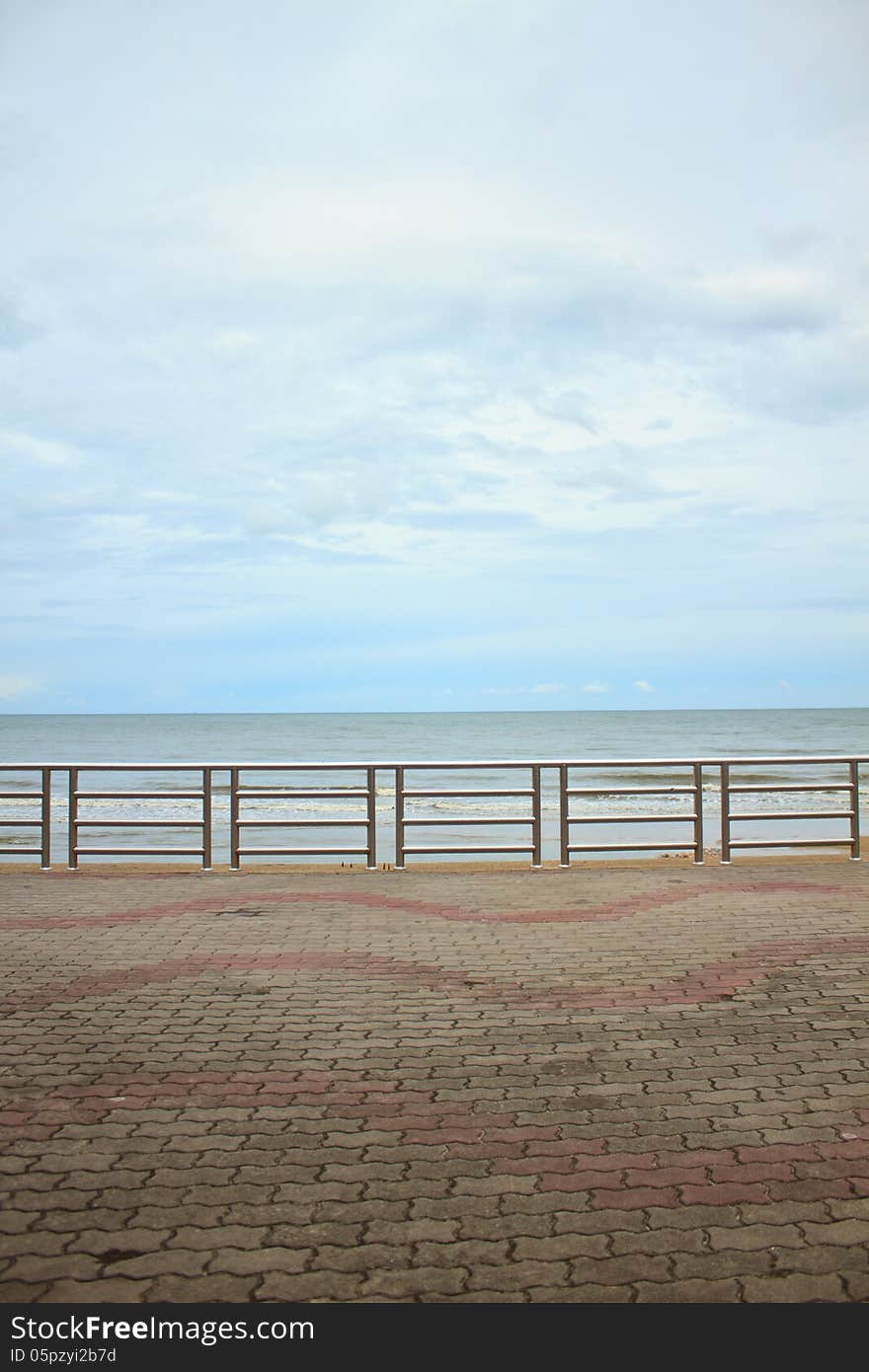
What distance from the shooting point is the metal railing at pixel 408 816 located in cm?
1173

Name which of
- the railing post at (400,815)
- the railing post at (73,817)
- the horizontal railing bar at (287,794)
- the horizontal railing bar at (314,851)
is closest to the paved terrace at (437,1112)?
the horizontal railing bar at (314,851)

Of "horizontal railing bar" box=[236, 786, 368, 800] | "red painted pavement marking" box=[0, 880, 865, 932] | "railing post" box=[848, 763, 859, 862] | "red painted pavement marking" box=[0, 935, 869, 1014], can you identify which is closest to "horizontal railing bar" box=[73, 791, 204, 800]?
"horizontal railing bar" box=[236, 786, 368, 800]

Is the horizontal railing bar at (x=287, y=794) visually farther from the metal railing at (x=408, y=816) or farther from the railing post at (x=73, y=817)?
the railing post at (x=73, y=817)

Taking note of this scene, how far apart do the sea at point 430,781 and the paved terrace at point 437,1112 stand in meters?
1.94

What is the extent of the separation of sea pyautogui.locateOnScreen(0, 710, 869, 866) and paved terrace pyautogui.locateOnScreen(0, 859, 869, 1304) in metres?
1.94

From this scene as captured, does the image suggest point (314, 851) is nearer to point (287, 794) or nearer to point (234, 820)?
point (287, 794)

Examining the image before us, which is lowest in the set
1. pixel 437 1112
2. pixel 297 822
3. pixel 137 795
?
pixel 437 1112

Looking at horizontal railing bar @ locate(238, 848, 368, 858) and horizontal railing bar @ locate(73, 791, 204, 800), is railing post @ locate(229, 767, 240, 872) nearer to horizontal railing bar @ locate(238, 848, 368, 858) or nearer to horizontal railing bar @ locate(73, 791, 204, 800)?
horizontal railing bar @ locate(238, 848, 368, 858)

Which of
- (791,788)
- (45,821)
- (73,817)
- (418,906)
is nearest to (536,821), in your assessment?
(418,906)

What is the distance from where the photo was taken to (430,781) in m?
40.5

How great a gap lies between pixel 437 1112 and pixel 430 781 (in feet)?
119

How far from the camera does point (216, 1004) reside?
20.5ft

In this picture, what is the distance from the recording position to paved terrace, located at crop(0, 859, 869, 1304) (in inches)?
124

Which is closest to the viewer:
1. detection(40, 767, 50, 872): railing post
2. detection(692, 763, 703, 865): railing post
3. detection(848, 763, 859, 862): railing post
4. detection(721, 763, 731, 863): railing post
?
detection(40, 767, 50, 872): railing post
